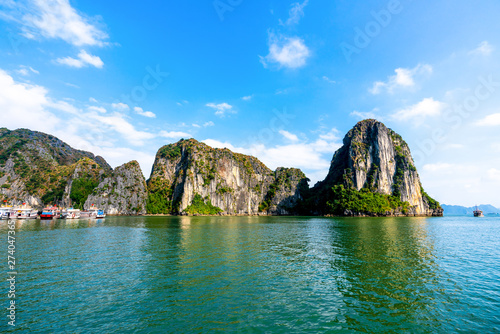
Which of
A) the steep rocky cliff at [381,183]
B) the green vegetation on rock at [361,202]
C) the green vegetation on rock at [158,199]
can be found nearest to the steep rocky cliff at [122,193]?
the green vegetation on rock at [158,199]

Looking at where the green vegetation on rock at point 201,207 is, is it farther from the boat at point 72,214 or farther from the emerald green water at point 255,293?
the emerald green water at point 255,293

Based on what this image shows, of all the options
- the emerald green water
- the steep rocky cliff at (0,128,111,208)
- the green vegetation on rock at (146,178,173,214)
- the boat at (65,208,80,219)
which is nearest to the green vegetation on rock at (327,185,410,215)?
the green vegetation on rock at (146,178,173,214)

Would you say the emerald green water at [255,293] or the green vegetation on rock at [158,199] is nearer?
the emerald green water at [255,293]

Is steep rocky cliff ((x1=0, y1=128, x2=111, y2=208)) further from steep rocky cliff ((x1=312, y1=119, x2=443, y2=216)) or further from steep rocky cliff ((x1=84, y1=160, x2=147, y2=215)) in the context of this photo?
steep rocky cliff ((x1=312, y1=119, x2=443, y2=216))

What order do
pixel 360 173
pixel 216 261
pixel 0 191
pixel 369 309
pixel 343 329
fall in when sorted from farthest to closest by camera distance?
pixel 360 173
pixel 0 191
pixel 216 261
pixel 369 309
pixel 343 329

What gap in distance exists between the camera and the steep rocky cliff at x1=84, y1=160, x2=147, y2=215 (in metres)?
166

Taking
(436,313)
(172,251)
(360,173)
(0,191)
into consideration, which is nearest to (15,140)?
(0,191)

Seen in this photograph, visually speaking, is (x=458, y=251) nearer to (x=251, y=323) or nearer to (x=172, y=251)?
(x=251, y=323)

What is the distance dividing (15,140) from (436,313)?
284104mm

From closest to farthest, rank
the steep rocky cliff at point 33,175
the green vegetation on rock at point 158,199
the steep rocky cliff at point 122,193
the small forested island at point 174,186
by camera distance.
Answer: the steep rocky cliff at point 33,175, the small forested island at point 174,186, the steep rocky cliff at point 122,193, the green vegetation on rock at point 158,199

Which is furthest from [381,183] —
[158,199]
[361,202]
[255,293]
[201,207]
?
[255,293]

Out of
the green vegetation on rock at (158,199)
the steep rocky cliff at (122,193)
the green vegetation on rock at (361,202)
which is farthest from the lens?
the green vegetation on rock at (158,199)

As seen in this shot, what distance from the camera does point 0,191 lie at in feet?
511

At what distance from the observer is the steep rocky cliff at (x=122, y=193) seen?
6540 inches
